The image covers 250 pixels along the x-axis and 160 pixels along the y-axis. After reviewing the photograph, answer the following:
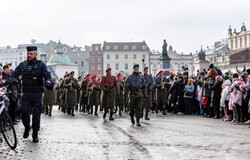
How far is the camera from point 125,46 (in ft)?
413

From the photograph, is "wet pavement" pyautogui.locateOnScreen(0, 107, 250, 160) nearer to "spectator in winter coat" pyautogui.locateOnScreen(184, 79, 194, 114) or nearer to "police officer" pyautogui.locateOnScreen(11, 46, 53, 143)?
"police officer" pyautogui.locateOnScreen(11, 46, 53, 143)

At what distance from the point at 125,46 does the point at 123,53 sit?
2.26 meters

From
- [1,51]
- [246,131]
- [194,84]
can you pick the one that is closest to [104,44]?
[1,51]

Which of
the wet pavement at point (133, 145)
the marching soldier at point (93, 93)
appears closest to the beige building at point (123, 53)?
the marching soldier at point (93, 93)

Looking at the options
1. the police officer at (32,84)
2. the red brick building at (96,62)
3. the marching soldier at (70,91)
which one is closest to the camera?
the police officer at (32,84)

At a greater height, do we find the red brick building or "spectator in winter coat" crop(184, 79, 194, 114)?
the red brick building

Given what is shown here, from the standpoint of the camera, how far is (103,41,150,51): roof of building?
126m

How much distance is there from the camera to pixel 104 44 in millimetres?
125625

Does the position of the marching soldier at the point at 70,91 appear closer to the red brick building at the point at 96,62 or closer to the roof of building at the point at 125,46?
the roof of building at the point at 125,46

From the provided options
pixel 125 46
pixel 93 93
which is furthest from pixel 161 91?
pixel 125 46

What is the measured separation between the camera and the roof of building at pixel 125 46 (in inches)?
4943

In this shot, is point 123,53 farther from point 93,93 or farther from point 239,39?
point 93,93

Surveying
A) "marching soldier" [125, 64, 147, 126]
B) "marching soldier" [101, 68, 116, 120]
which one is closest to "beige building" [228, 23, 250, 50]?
"marching soldier" [101, 68, 116, 120]

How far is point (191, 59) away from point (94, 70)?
3135cm
